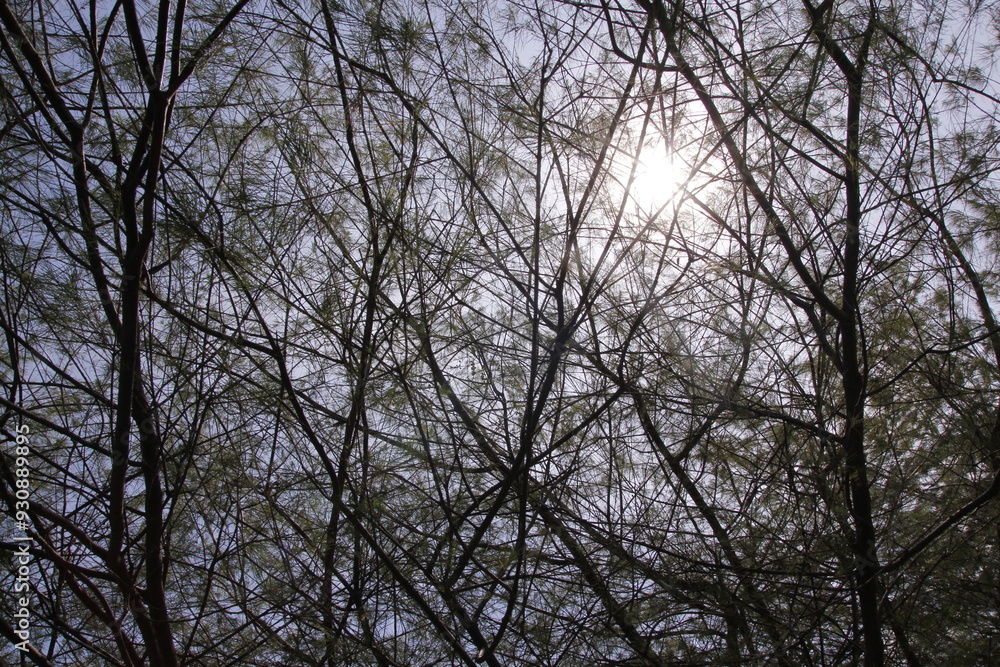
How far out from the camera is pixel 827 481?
227cm

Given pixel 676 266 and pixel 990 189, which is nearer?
pixel 676 266

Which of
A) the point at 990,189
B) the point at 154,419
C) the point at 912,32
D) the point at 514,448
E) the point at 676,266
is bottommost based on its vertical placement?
the point at 514,448

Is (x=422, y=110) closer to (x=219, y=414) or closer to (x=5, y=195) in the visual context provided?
(x=219, y=414)

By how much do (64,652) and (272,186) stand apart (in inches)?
66.2

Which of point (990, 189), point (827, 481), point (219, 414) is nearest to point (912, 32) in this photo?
point (990, 189)

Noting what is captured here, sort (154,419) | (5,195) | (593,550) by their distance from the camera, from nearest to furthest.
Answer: (154,419) < (593,550) < (5,195)

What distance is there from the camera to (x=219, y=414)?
7.15 ft

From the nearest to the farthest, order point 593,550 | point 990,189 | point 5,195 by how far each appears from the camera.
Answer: point 593,550 < point 5,195 < point 990,189

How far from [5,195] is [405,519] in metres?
1.74

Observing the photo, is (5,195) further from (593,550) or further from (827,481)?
(827,481)

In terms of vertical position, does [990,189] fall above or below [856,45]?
below

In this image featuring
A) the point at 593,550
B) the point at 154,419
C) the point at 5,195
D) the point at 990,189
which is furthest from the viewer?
the point at 990,189

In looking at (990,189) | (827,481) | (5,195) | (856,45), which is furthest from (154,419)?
(990,189)

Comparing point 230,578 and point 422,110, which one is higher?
point 422,110
